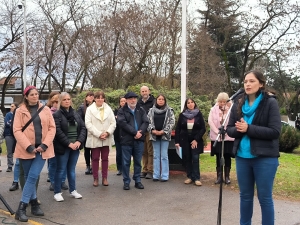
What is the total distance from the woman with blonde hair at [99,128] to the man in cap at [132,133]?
0.81 ft

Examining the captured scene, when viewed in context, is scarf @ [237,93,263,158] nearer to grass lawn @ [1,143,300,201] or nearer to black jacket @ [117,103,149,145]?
grass lawn @ [1,143,300,201]

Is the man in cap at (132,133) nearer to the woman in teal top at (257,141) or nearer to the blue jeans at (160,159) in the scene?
the blue jeans at (160,159)

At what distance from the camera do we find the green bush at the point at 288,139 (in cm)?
1497

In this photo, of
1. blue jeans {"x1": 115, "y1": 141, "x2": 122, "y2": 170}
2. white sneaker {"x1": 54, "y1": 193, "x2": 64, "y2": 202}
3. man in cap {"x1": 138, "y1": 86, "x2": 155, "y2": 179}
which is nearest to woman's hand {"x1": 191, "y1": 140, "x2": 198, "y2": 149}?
man in cap {"x1": 138, "y1": 86, "x2": 155, "y2": 179}

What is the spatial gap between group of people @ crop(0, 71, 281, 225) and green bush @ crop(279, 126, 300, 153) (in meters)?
7.87

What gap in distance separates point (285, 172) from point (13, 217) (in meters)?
6.05

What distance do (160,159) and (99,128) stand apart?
1.52 metres

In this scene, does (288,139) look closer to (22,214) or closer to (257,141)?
(257,141)

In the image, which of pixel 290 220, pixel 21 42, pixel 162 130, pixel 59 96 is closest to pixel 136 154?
pixel 162 130

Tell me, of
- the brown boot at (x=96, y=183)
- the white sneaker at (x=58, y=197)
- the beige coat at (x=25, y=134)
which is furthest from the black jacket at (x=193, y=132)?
the beige coat at (x=25, y=134)

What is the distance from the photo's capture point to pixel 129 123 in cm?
755

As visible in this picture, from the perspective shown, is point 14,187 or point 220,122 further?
point 220,122

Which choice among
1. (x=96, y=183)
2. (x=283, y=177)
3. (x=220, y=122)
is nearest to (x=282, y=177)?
(x=283, y=177)

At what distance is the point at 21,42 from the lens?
30156mm
